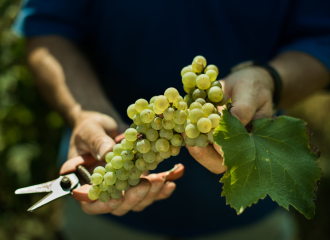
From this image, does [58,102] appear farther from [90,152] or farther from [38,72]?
[90,152]

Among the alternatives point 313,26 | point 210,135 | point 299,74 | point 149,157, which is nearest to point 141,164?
point 149,157

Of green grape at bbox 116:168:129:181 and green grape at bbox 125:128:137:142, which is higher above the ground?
green grape at bbox 125:128:137:142

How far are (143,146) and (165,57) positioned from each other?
88 cm

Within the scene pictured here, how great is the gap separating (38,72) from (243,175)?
→ 1.48 m

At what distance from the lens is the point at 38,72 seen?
5.90 feet

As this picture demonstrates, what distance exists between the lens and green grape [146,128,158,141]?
943mm

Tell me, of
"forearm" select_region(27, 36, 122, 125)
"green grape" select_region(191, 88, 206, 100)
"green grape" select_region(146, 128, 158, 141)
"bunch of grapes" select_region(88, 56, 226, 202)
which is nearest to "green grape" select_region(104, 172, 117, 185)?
"bunch of grapes" select_region(88, 56, 226, 202)

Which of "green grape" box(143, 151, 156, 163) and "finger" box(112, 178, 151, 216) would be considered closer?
"green grape" box(143, 151, 156, 163)

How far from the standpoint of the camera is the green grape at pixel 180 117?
2.95 feet

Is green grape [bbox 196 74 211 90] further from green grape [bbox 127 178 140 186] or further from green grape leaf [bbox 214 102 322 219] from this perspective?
green grape [bbox 127 178 140 186]

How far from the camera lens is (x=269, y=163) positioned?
0.95 m

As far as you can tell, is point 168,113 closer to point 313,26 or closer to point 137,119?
point 137,119

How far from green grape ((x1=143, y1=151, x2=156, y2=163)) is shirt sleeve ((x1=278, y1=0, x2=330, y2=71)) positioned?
1211mm

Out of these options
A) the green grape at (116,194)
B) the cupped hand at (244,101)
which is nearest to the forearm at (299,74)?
the cupped hand at (244,101)
